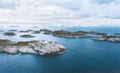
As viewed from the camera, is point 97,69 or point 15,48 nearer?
point 97,69

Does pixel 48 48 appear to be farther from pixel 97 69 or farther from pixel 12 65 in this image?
pixel 97 69

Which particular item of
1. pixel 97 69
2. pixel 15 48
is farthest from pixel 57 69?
pixel 15 48

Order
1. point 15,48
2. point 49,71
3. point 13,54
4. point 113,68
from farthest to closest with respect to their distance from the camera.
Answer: point 15,48 → point 13,54 → point 113,68 → point 49,71

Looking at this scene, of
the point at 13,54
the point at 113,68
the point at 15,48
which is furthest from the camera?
the point at 15,48

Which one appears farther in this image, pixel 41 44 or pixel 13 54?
pixel 41 44

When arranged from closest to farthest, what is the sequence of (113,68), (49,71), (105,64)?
1. (49,71)
2. (113,68)
3. (105,64)

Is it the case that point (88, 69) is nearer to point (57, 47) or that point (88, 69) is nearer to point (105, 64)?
point (105, 64)

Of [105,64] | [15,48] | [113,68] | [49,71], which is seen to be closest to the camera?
[49,71]

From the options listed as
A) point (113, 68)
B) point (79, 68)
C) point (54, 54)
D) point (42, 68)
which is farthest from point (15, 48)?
point (113, 68)
